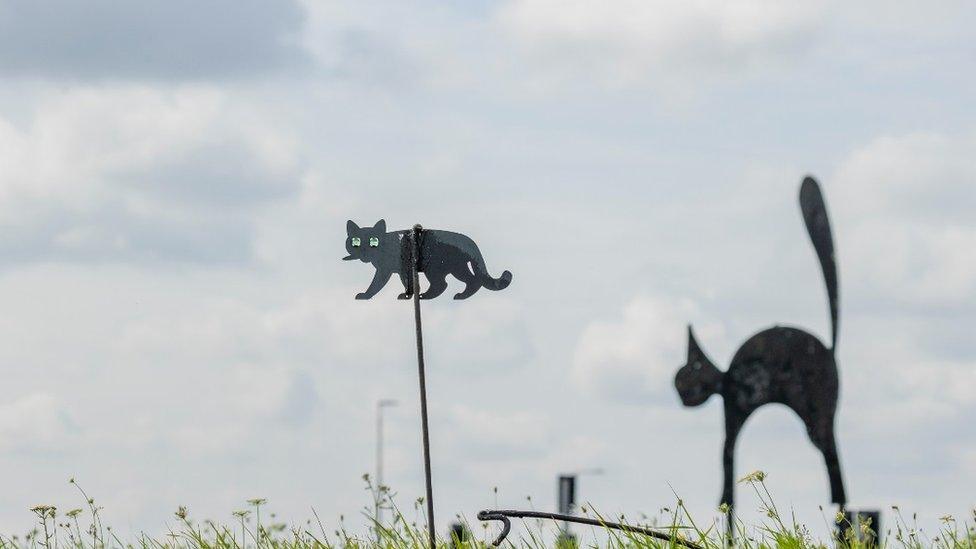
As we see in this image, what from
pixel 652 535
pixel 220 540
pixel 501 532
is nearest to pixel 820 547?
pixel 652 535

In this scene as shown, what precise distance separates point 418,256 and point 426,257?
53 mm

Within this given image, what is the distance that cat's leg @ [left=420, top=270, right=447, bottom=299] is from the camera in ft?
27.0

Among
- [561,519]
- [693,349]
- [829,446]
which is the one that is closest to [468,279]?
[561,519]

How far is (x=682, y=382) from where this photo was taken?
14328 millimetres

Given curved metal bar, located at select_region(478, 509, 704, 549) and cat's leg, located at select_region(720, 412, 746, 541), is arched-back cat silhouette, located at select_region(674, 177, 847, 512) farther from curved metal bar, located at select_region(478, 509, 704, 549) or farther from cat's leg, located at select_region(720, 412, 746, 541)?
curved metal bar, located at select_region(478, 509, 704, 549)

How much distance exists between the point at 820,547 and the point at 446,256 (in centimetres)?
252

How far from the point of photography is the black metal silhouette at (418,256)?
8203 mm

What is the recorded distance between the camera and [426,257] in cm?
822

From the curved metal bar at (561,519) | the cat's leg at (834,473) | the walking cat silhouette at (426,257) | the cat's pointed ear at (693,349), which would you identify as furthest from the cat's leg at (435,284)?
the cat's leg at (834,473)

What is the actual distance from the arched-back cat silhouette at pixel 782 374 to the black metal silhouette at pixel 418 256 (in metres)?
6.41

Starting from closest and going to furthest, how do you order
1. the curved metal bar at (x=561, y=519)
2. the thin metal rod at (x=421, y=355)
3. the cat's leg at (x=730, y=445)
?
the curved metal bar at (x=561, y=519) → the thin metal rod at (x=421, y=355) → the cat's leg at (x=730, y=445)

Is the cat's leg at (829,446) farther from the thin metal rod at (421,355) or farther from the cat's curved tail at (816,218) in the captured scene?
the thin metal rod at (421,355)

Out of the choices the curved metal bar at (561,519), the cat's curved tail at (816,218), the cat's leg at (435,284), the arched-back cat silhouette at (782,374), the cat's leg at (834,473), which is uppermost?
the cat's curved tail at (816,218)

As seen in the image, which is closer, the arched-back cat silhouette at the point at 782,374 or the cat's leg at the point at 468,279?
the cat's leg at the point at 468,279
